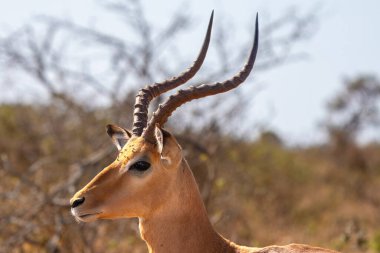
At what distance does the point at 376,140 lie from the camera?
38.9m

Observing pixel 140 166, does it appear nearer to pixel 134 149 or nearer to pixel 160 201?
pixel 134 149

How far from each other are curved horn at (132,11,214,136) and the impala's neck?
0.55 meters

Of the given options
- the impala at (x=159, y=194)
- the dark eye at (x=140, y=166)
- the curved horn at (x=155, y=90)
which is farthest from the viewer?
the curved horn at (x=155, y=90)

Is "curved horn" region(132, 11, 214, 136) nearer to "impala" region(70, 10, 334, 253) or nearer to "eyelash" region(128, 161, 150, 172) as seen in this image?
"impala" region(70, 10, 334, 253)

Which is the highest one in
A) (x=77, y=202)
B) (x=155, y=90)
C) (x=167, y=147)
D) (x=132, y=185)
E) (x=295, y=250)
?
(x=155, y=90)

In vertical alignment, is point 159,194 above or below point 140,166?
below

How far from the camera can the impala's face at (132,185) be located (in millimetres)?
5461

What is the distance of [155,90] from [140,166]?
95 cm

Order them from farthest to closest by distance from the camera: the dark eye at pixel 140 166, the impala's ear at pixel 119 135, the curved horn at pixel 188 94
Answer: the impala's ear at pixel 119 135 → the curved horn at pixel 188 94 → the dark eye at pixel 140 166

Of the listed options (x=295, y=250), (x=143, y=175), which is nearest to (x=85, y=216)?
(x=143, y=175)

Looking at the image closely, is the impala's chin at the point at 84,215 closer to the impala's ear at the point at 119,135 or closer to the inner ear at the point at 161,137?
the inner ear at the point at 161,137

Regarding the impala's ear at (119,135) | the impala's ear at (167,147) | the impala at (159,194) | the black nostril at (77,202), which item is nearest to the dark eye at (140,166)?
the impala at (159,194)

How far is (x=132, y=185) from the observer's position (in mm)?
5633

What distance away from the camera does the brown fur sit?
18.2 ft
